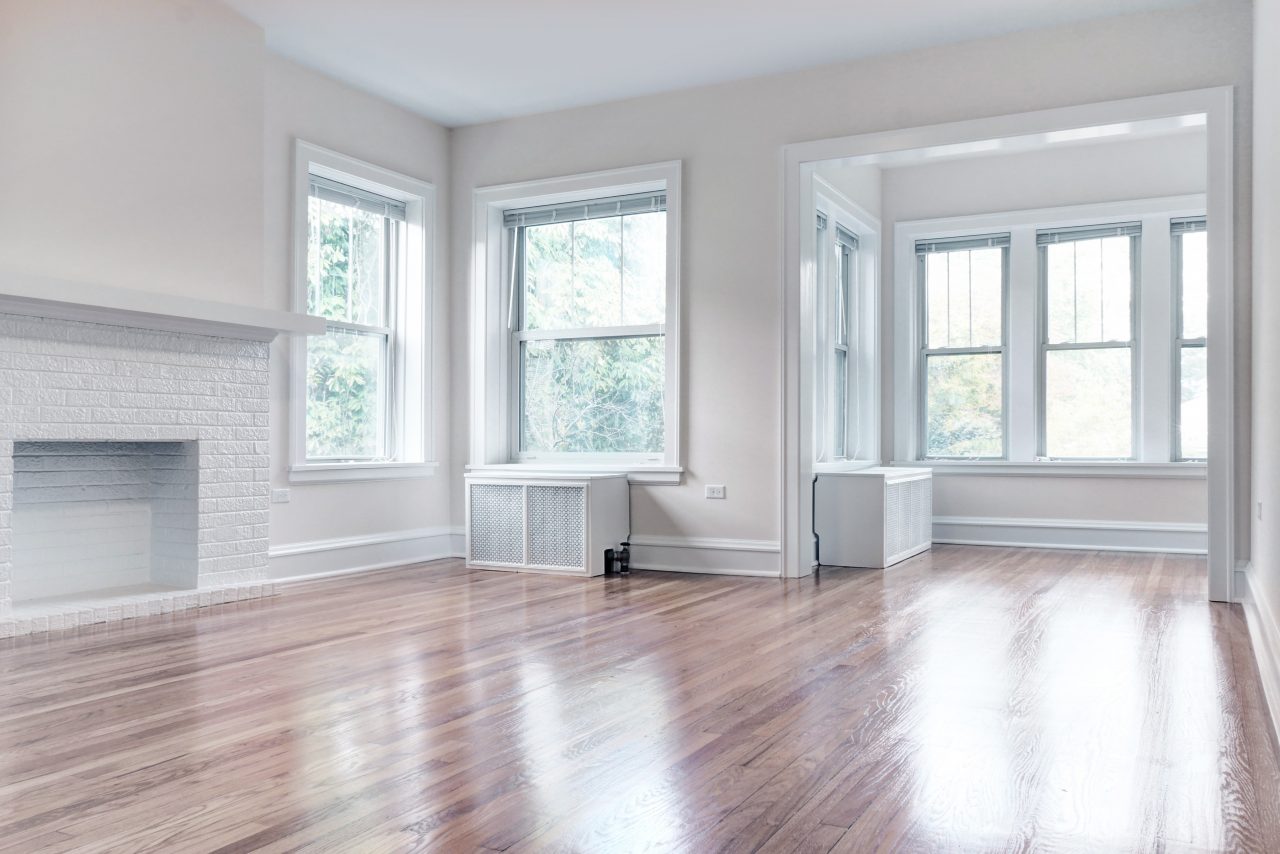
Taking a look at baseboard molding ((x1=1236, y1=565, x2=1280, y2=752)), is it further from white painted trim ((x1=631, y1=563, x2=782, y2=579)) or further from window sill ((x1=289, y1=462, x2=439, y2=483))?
window sill ((x1=289, y1=462, x2=439, y2=483))

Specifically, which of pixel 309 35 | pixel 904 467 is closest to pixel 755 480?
pixel 904 467

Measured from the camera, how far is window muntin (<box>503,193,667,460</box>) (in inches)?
255

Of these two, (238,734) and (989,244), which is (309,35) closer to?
(238,734)

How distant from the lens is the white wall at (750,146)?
5176mm

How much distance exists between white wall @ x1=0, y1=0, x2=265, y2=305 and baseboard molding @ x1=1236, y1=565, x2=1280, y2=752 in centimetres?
456

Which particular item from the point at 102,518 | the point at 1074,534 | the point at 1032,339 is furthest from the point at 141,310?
the point at 1074,534

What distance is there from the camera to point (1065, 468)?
7363 millimetres

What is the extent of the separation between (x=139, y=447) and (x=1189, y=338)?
6.78 meters

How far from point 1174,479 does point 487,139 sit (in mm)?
5314

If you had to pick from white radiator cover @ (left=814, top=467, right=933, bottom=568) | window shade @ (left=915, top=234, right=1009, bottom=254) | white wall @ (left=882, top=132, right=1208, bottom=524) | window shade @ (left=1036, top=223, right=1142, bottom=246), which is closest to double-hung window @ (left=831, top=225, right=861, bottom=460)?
white wall @ (left=882, top=132, right=1208, bottom=524)

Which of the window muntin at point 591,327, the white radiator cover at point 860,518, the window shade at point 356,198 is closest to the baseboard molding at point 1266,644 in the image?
the white radiator cover at point 860,518

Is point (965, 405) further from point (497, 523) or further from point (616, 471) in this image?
point (497, 523)

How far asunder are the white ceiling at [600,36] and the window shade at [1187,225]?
100 inches

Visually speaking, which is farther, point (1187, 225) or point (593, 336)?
point (1187, 225)
